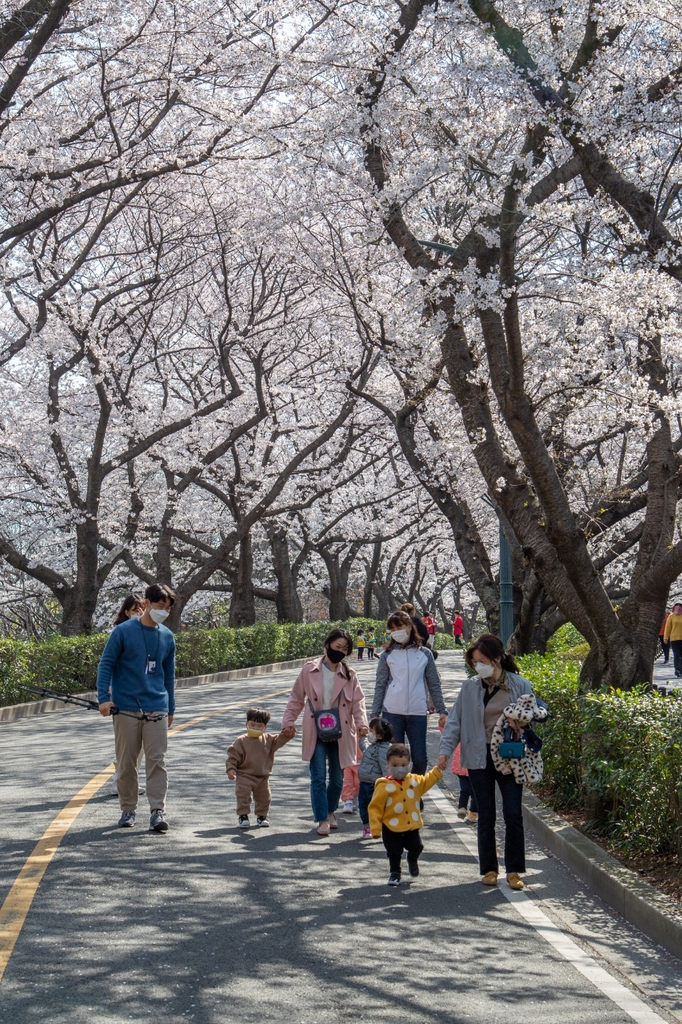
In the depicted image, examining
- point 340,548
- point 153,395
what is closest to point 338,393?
point 153,395

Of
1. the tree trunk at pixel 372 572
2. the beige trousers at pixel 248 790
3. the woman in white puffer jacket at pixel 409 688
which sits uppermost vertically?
the tree trunk at pixel 372 572

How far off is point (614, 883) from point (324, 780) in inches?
107

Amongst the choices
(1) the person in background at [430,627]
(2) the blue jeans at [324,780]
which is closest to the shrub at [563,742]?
(1) the person in background at [430,627]

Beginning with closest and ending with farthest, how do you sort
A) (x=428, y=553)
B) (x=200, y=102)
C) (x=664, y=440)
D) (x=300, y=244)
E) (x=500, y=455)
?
(x=664, y=440) → (x=500, y=455) → (x=200, y=102) → (x=300, y=244) → (x=428, y=553)

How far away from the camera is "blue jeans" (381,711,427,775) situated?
9.30 metres

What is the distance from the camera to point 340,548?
2108 inches

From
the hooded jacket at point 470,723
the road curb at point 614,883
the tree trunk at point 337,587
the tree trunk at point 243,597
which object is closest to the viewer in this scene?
the road curb at point 614,883

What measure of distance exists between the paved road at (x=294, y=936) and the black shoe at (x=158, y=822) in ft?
0.25

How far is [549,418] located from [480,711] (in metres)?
11.1

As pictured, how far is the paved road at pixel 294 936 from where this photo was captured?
4828 mm

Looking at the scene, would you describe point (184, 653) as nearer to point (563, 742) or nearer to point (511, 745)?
point (563, 742)

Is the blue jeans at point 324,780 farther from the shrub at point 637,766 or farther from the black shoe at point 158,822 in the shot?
the shrub at point 637,766

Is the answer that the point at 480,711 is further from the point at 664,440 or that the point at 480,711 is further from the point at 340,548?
the point at 340,548

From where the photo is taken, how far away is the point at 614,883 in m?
6.88
